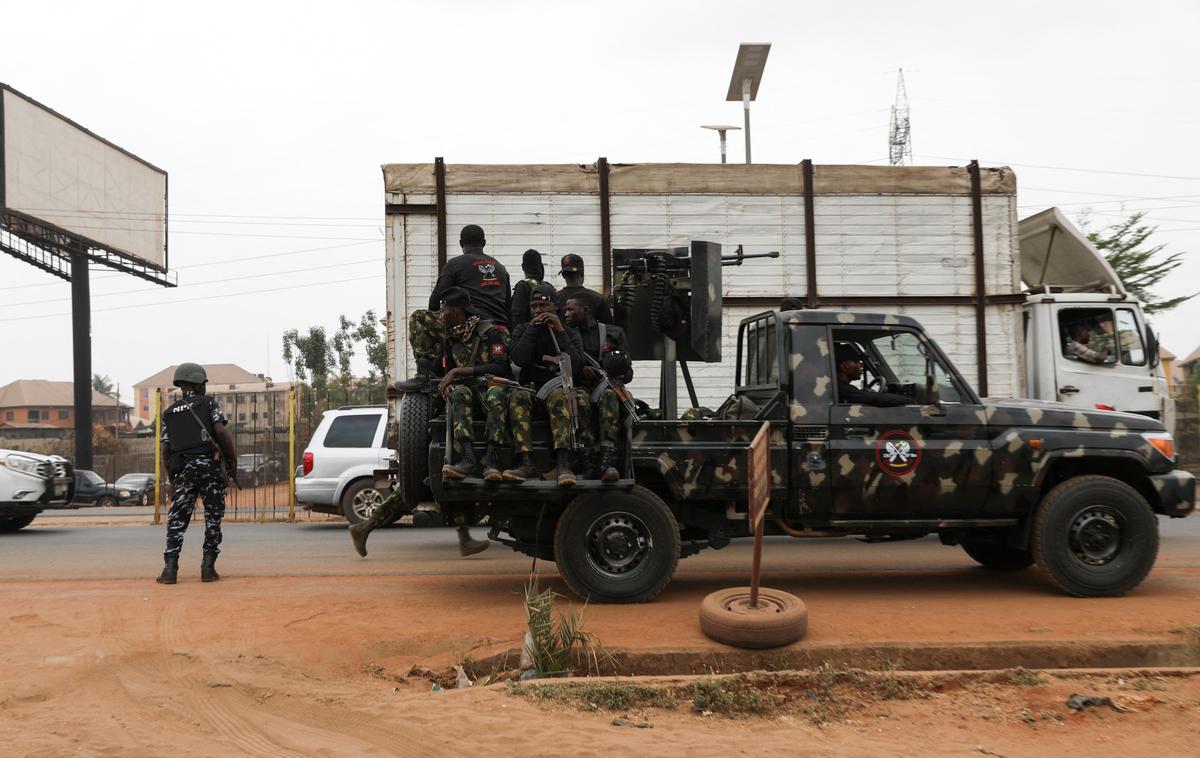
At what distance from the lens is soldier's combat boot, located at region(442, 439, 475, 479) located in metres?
6.16

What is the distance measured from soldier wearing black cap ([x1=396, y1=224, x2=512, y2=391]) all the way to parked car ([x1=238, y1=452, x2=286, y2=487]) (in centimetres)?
1175

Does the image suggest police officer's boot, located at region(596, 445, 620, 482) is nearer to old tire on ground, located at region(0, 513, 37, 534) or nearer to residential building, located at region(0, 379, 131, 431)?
old tire on ground, located at region(0, 513, 37, 534)

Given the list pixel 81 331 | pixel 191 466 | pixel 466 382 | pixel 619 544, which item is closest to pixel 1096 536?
pixel 619 544

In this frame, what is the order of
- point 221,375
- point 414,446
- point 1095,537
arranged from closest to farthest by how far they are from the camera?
point 414,446 → point 1095,537 → point 221,375

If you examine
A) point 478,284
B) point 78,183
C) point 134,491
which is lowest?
point 134,491

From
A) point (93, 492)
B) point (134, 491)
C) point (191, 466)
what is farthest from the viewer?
point (134, 491)

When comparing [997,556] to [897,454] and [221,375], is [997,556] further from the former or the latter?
[221,375]

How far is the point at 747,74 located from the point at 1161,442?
7.74 metres

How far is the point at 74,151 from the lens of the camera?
30156mm

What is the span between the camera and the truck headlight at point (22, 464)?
1186 cm

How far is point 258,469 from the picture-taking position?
18.6m

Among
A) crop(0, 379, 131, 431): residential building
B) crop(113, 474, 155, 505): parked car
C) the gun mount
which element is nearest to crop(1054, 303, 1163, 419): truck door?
the gun mount

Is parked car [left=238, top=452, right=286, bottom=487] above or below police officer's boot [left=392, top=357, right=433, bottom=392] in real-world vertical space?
below

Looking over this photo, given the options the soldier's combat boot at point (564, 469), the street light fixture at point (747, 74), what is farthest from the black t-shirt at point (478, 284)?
the street light fixture at point (747, 74)
